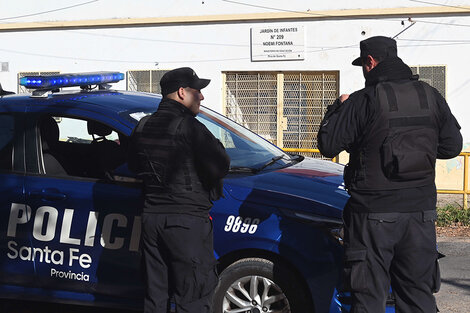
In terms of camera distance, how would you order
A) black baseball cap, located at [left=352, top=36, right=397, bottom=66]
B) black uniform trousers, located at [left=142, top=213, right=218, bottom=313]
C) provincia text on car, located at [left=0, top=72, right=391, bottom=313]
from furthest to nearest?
provincia text on car, located at [left=0, top=72, right=391, bottom=313] → black uniform trousers, located at [left=142, top=213, right=218, bottom=313] → black baseball cap, located at [left=352, top=36, right=397, bottom=66]

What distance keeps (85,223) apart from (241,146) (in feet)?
4.55

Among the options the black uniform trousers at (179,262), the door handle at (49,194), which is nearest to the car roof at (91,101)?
the door handle at (49,194)

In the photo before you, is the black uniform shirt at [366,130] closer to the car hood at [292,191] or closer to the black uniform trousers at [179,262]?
the car hood at [292,191]

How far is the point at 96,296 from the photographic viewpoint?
4.57 metres

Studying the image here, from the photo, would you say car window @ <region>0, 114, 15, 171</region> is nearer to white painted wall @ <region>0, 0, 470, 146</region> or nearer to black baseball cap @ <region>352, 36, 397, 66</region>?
black baseball cap @ <region>352, 36, 397, 66</region>

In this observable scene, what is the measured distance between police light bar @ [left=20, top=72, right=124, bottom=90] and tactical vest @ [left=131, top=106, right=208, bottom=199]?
143 cm

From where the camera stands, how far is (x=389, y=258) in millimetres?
3613

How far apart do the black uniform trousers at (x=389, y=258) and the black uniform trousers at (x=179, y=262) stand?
82 cm

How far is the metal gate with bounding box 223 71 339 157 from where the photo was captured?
13.2 meters

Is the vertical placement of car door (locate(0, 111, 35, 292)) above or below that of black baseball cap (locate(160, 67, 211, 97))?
below

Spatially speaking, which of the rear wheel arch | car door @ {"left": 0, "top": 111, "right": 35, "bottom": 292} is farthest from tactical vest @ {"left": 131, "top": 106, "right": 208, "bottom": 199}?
car door @ {"left": 0, "top": 111, "right": 35, "bottom": 292}

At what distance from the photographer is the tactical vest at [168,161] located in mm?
3883

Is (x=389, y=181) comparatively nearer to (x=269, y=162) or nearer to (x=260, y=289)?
(x=260, y=289)

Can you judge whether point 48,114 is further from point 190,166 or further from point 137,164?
point 190,166
